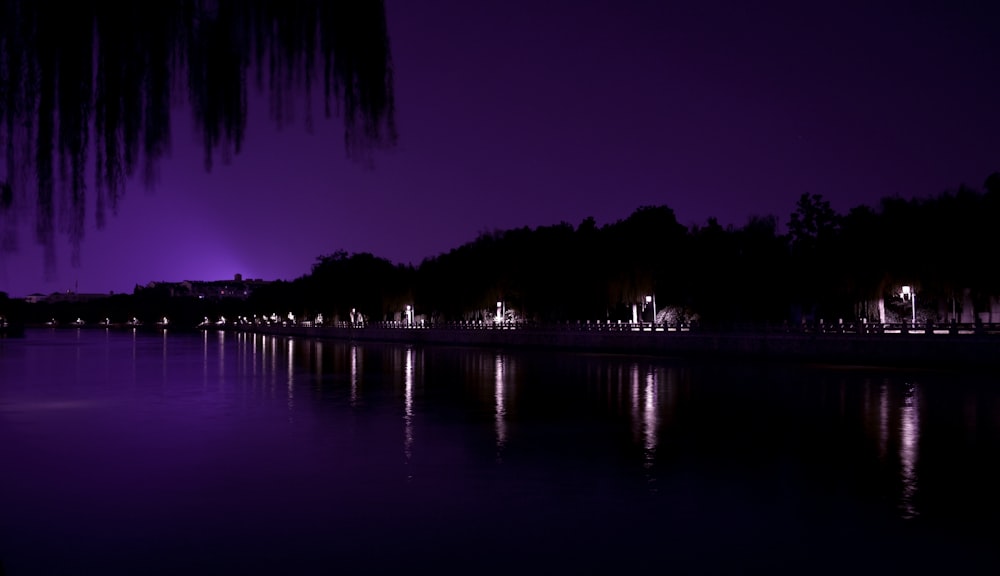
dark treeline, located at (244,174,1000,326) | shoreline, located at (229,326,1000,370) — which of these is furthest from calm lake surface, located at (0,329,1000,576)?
dark treeline, located at (244,174,1000,326)

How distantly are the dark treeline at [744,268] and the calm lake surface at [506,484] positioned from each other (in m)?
31.8

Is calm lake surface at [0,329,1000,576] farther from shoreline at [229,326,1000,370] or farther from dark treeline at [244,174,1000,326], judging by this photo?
dark treeline at [244,174,1000,326]

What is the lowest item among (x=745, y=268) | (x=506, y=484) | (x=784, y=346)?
(x=506, y=484)

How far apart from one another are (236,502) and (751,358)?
133 ft

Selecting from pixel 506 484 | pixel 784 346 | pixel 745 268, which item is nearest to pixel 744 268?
pixel 745 268

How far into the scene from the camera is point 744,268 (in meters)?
74.0

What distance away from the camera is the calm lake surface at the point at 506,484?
31.9 feet

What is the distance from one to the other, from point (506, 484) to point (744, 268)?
63.7 meters

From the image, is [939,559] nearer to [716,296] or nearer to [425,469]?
[425,469]

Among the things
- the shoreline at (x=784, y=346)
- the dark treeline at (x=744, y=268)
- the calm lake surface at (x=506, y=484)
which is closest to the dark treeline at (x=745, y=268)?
the dark treeline at (x=744, y=268)

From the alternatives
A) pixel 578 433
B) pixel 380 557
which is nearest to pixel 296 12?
pixel 380 557

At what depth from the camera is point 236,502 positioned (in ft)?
41.7

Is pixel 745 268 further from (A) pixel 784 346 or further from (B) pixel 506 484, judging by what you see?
(B) pixel 506 484

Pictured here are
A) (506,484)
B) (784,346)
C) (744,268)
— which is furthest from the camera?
(744,268)
